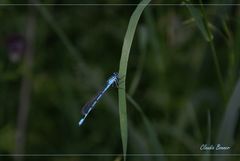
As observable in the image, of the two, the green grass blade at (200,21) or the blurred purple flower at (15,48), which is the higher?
the green grass blade at (200,21)

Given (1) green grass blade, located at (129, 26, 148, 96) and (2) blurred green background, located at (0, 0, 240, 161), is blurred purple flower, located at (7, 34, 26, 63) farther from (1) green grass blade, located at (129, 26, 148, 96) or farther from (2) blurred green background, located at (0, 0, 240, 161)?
(1) green grass blade, located at (129, 26, 148, 96)

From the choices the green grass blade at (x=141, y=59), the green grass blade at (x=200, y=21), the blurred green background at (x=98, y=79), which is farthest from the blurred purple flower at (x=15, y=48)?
the green grass blade at (x=200, y=21)

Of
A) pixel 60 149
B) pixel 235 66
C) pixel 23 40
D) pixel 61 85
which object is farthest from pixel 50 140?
pixel 235 66

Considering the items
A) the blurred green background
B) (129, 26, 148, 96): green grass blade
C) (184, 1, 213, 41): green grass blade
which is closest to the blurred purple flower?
the blurred green background

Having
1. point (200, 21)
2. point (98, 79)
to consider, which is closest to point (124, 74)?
point (200, 21)

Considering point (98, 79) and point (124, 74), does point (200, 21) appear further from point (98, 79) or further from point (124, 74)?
point (98, 79)

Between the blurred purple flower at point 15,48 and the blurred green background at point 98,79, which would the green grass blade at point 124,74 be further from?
the blurred purple flower at point 15,48

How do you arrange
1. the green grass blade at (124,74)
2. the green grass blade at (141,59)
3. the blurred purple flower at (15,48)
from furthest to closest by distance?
the blurred purple flower at (15,48) < the green grass blade at (141,59) < the green grass blade at (124,74)

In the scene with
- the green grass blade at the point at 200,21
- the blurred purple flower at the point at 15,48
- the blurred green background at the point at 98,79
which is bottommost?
the blurred green background at the point at 98,79
